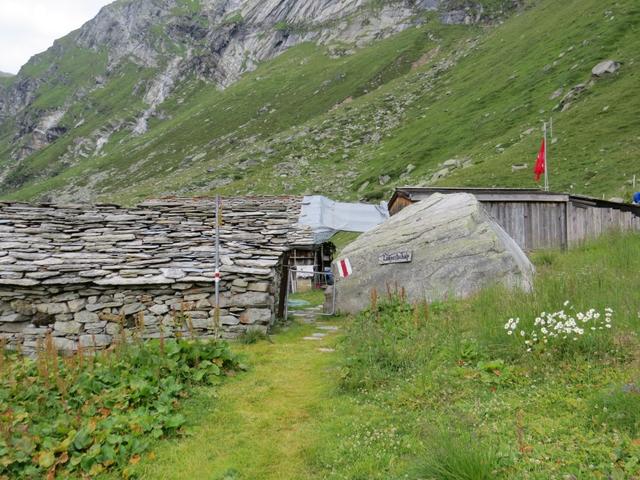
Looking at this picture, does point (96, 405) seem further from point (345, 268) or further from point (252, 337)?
point (345, 268)

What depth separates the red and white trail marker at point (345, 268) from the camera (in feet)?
43.4

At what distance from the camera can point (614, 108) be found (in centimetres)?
3547

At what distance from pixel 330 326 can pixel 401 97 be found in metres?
68.9

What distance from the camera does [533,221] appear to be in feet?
59.5

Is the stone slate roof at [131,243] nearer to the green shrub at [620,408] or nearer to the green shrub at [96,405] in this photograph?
the green shrub at [96,405]

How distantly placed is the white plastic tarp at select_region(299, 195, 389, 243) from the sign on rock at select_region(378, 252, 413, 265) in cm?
663

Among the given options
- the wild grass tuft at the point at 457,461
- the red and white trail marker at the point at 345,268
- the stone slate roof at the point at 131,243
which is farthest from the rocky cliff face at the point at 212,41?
the wild grass tuft at the point at 457,461

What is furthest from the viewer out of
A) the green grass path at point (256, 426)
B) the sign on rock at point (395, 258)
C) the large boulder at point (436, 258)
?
the sign on rock at point (395, 258)

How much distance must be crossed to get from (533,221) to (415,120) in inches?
1941

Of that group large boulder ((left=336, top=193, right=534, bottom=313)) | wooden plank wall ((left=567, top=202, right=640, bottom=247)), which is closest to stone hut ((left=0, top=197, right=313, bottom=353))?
large boulder ((left=336, top=193, right=534, bottom=313))

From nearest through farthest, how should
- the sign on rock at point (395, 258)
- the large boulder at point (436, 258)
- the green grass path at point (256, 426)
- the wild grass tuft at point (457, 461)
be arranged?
the wild grass tuft at point (457, 461) < the green grass path at point (256, 426) < the large boulder at point (436, 258) < the sign on rock at point (395, 258)

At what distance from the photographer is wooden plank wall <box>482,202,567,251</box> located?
18.0 m

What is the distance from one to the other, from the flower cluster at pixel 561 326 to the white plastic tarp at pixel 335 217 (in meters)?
12.9

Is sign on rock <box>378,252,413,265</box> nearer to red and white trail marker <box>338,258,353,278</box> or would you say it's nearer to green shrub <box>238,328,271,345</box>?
red and white trail marker <box>338,258,353,278</box>
